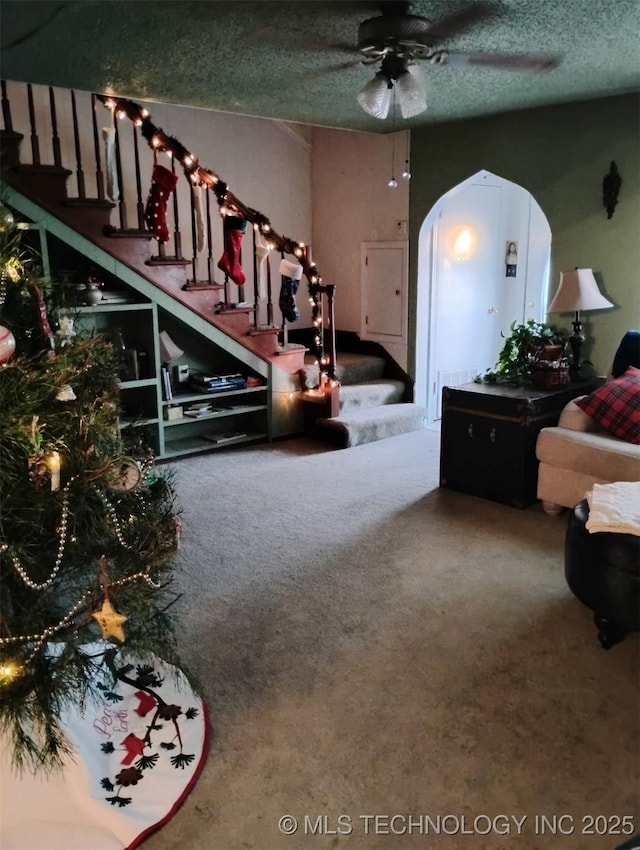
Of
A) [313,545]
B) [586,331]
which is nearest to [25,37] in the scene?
[313,545]

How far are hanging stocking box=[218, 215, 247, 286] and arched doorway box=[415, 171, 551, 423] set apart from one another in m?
1.63

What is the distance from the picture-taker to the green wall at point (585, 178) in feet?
14.2

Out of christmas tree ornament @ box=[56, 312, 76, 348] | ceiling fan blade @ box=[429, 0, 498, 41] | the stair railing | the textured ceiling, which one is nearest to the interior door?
the stair railing

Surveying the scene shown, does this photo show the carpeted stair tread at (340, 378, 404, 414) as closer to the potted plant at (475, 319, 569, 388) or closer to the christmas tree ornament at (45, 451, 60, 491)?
the potted plant at (475, 319, 569, 388)

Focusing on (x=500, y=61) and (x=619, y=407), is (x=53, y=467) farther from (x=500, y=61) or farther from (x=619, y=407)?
(x=500, y=61)

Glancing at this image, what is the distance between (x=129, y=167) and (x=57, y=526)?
4.57m

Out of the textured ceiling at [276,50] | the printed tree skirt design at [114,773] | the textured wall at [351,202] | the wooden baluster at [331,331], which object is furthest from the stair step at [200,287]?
the printed tree skirt design at [114,773]

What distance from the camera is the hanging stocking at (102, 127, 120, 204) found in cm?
438

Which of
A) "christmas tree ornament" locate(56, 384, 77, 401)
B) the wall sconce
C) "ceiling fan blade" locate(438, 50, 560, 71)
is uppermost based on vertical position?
"ceiling fan blade" locate(438, 50, 560, 71)

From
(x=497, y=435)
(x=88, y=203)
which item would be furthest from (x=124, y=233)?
Answer: (x=497, y=435)

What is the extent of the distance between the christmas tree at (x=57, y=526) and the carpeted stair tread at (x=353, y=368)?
3.70 metres

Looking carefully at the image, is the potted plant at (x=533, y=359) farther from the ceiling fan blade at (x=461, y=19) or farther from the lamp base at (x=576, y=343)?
the ceiling fan blade at (x=461, y=19)

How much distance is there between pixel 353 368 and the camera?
19.5 feet

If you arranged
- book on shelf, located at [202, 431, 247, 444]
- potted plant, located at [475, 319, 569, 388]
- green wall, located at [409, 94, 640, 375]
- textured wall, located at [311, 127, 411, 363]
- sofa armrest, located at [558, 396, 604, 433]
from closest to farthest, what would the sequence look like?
sofa armrest, located at [558, 396, 604, 433]
potted plant, located at [475, 319, 569, 388]
green wall, located at [409, 94, 640, 375]
book on shelf, located at [202, 431, 247, 444]
textured wall, located at [311, 127, 411, 363]
